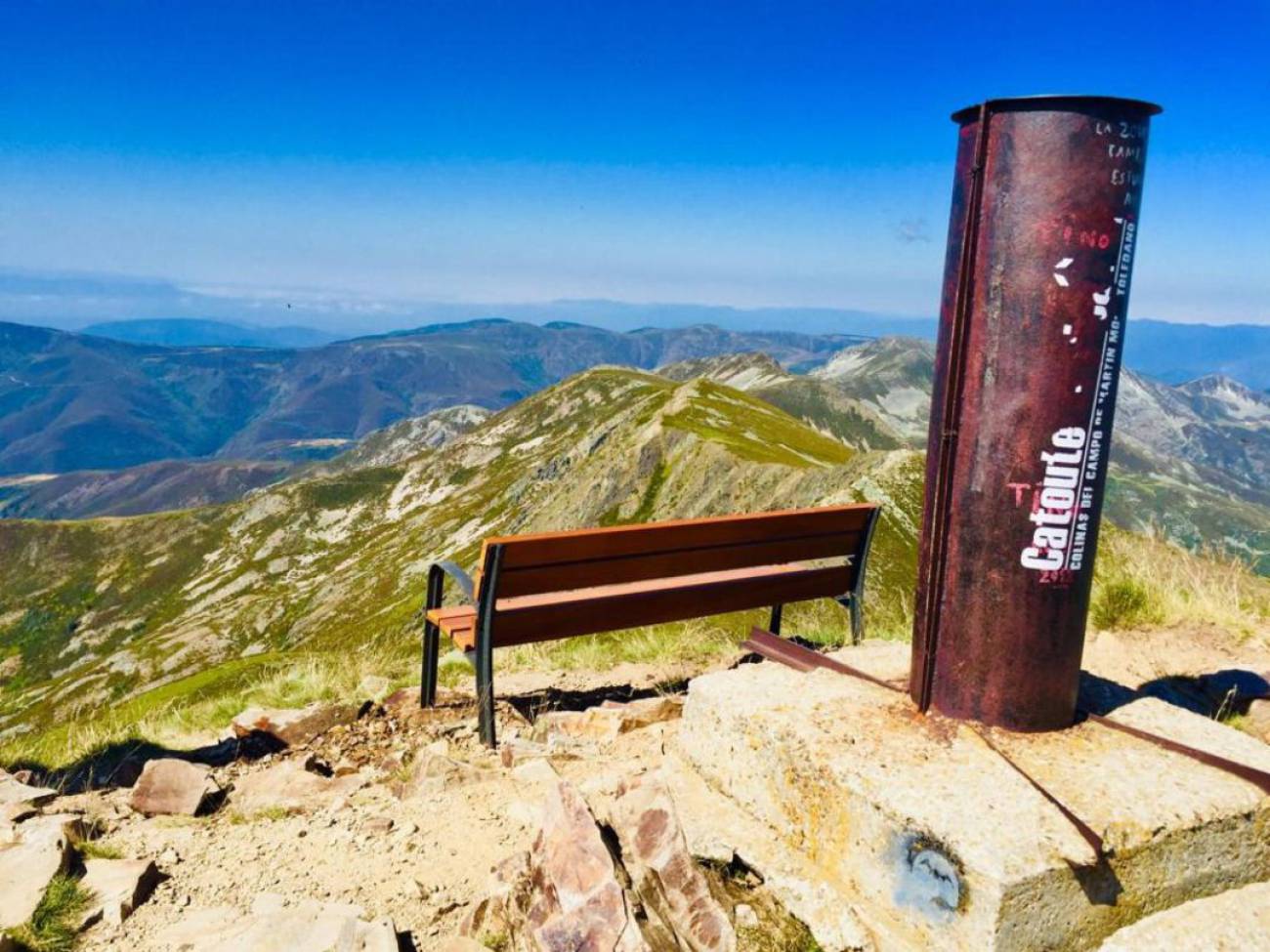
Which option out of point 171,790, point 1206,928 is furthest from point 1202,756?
point 171,790

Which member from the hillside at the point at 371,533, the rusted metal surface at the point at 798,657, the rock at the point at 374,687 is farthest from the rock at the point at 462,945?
the hillside at the point at 371,533

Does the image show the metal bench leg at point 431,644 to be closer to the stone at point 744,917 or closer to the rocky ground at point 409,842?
the rocky ground at point 409,842

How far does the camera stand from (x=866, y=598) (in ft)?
35.9

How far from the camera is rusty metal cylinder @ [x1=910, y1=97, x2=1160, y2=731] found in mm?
3861

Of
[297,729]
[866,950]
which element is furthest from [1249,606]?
[297,729]

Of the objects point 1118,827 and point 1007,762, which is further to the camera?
point 1007,762

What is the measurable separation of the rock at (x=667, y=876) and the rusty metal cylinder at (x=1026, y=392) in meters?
1.64

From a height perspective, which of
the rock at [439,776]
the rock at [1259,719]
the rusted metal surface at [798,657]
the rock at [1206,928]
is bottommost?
the rock at [439,776]

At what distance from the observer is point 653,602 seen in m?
7.00

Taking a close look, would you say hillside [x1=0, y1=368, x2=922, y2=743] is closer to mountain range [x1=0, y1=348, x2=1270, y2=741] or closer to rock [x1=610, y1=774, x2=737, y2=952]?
mountain range [x1=0, y1=348, x2=1270, y2=741]

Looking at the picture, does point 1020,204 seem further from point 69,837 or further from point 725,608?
point 69,837

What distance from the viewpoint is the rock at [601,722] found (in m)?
6.26

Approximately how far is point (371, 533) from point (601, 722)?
411 feet

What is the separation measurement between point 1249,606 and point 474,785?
7772mm
